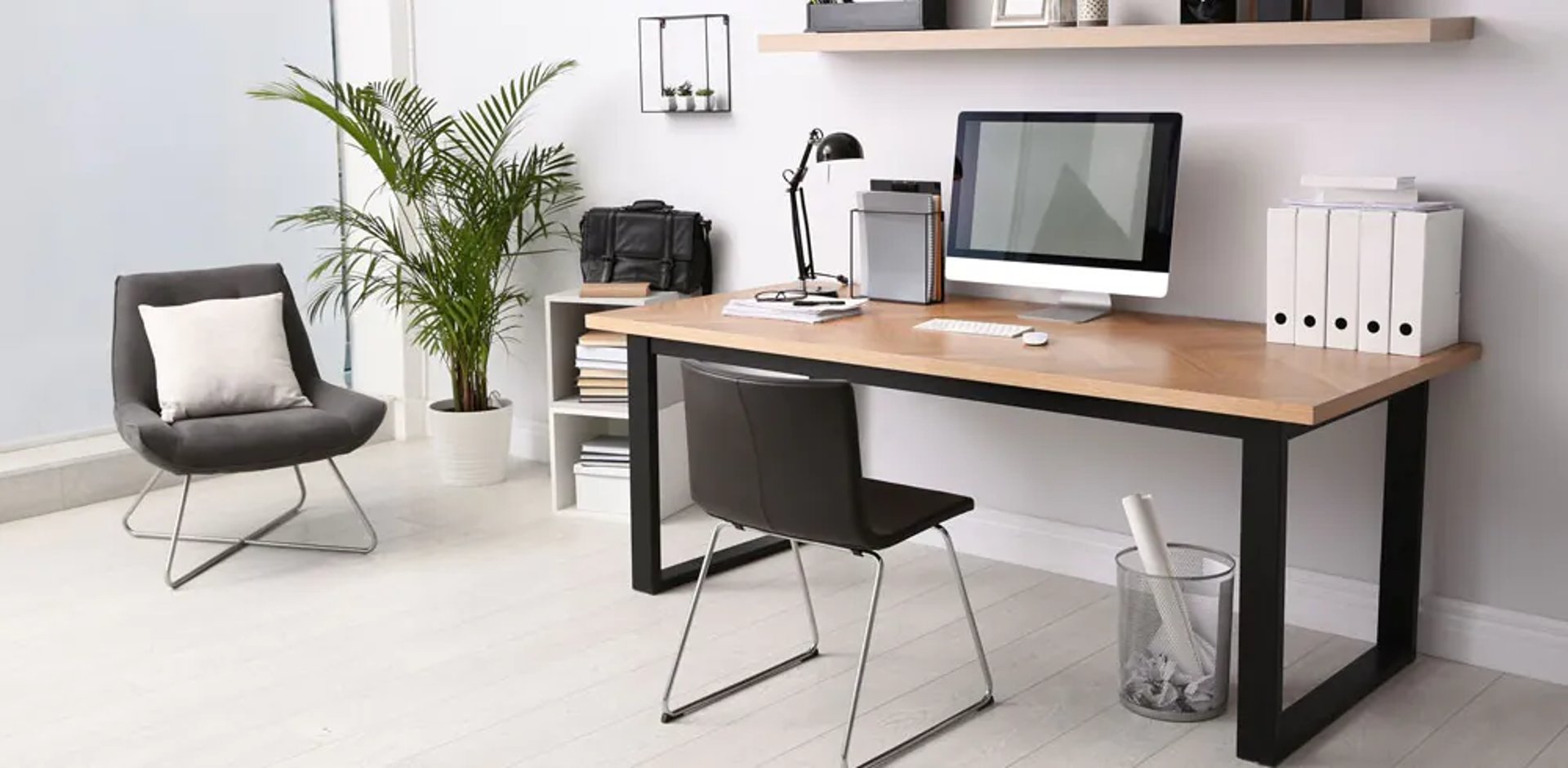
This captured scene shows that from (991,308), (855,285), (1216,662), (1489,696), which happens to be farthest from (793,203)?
(1489,696)

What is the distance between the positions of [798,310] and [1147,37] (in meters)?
1.01

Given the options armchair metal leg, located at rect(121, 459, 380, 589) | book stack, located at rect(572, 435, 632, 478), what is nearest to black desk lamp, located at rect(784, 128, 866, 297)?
book stack, located at rect(572, 435, 632, 478)

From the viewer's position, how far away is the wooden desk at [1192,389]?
9.80ft

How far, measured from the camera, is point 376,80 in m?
5.63

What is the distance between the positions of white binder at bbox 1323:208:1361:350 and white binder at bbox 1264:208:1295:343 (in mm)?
81

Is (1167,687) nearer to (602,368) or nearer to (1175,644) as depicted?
(1175,644)

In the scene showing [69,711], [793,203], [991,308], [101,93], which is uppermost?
[101,93]

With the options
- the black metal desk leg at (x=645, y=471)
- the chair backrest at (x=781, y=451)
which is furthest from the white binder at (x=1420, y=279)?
the black metal desk leg at (x=645, y=471)

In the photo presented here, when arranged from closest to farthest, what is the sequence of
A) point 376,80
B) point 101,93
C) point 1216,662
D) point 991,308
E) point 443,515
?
point 1216,662
point 991,308
point 443,515
point 101,93
point 376,80

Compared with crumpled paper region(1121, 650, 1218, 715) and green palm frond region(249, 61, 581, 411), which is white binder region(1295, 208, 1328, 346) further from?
green palm frond region(249, 61, 581, 411)

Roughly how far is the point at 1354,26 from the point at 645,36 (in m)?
2.28

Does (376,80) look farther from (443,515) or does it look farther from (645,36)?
(443,515)

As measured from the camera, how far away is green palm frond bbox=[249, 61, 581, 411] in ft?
16.6

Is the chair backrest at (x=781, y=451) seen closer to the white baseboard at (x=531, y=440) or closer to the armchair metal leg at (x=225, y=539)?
the armchair metal leg at (x=225, y=539)
